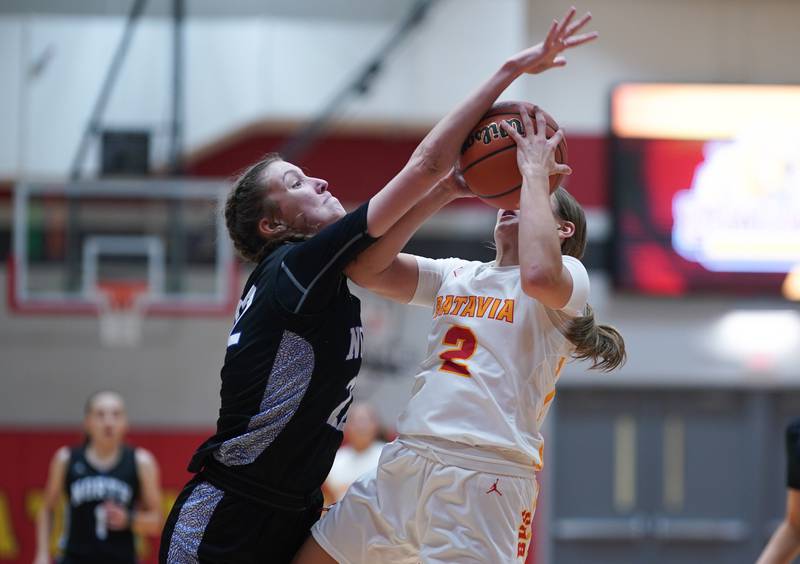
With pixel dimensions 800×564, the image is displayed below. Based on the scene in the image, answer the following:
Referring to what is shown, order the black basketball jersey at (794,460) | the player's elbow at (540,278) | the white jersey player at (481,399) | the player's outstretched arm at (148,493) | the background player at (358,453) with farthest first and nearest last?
the background player at (358,453) → the player's outstretched arm at (148,493) → the black basketball jersey at (794,460) → the white jersey player at (481,399) → the player's elbow at (540,278)

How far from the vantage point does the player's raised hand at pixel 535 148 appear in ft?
9.28

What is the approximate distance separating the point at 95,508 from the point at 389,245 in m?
3.82

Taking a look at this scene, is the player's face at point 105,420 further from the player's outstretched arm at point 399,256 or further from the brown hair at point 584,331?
the brown hair at point 584,331

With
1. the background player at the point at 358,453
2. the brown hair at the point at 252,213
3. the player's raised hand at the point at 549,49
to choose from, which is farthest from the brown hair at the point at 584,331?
the background player at the point at 358,453

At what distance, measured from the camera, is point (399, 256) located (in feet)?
10.2

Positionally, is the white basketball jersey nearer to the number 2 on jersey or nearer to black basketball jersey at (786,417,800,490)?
the number 2 on jersey

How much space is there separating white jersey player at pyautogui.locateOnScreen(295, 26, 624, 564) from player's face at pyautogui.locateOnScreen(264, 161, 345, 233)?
0.70 feet

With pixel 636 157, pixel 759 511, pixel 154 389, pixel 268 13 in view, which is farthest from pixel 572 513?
pixel 268 13

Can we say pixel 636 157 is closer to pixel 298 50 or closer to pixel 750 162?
pixel 750 162

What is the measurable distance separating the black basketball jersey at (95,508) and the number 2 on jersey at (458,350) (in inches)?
142

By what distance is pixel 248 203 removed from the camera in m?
3.01

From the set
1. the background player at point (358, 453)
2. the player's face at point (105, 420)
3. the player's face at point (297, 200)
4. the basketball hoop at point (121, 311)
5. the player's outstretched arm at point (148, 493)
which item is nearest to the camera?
the player's face at point (297, 200)

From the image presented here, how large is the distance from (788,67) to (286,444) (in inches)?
346

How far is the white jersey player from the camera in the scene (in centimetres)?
278
